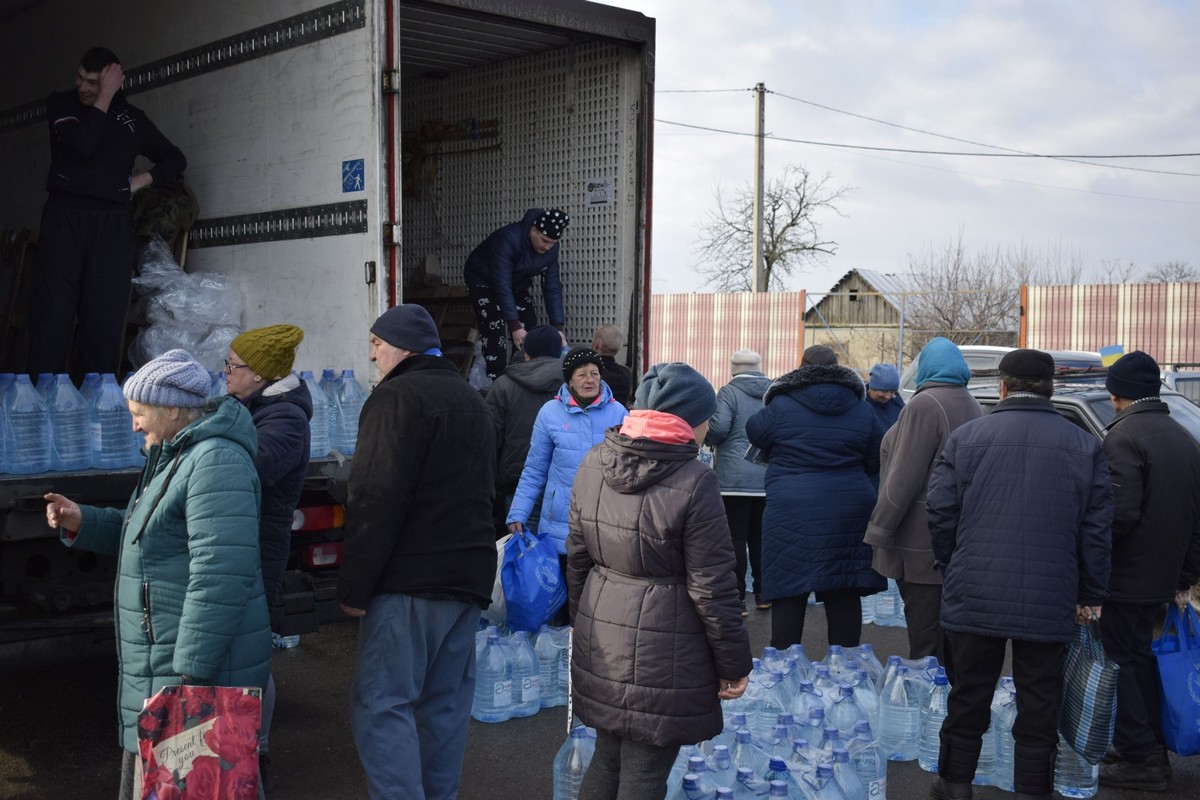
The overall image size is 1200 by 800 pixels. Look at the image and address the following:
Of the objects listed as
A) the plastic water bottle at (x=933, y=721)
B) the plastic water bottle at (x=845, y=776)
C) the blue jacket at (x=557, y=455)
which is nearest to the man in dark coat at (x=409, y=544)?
the plastic water bottle at (x=845, y=776)

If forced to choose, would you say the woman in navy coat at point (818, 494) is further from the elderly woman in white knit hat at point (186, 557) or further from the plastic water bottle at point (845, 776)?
the elderly woman in white knit hat at point (186, 557)

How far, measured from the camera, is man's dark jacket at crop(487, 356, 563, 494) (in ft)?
20.3

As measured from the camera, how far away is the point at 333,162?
547 centimetres

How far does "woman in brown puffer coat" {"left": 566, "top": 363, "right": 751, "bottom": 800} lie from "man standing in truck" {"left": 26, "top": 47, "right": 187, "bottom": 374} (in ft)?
11.6

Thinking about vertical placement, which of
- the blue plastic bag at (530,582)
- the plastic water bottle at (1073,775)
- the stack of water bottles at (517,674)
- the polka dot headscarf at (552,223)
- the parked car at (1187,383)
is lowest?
the plastic water bottle at (1073,775)

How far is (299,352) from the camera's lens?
572 cm

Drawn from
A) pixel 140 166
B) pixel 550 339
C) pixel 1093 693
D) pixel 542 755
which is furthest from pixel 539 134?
pixel 1093 693

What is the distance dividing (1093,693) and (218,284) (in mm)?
4669

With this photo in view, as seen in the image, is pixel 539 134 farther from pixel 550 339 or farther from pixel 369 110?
pixel 369 110

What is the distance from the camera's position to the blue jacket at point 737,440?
6.96 metres

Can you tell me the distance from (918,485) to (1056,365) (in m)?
5.60

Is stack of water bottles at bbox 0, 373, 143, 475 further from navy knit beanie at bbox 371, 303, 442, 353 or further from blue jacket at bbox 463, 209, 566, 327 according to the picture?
blue jacket at bbox 463, 209, 566, 327

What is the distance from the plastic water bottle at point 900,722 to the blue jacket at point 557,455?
5.55 feet

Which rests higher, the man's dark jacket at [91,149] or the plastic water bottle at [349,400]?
the man's dark jacket at [91,149]
